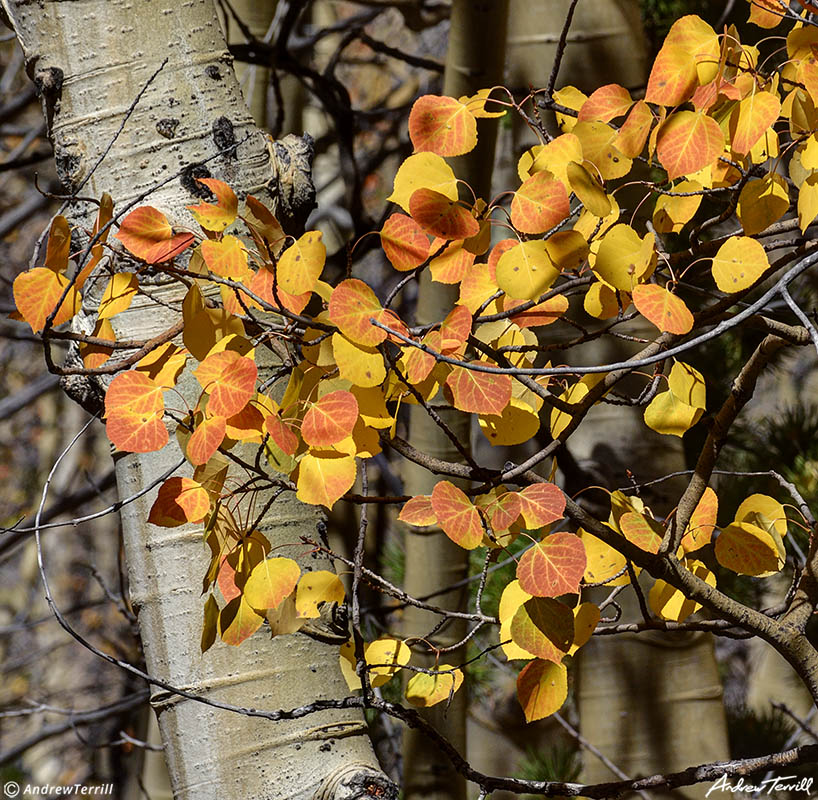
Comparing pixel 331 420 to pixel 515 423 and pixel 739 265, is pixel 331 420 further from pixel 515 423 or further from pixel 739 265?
pixel 739 265

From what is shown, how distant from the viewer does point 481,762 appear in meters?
1.72

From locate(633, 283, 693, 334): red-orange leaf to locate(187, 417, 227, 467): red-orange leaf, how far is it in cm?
20

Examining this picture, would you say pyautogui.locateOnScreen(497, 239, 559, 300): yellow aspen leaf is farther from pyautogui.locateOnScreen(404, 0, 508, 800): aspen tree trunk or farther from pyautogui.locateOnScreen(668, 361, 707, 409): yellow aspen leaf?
pyautogui.locateOnScreen(404, 0, 508, 800): aspen tree trunk

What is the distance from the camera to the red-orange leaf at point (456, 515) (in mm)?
361

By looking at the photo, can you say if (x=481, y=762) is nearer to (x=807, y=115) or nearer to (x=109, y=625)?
(x=807, y=115)

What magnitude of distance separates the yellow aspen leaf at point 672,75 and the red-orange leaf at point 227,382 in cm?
24

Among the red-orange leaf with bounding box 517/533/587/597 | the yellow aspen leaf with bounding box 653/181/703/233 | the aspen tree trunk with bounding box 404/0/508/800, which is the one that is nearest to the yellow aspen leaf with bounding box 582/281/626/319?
the yellow aspen leaf with bounding box 653/181/703/233

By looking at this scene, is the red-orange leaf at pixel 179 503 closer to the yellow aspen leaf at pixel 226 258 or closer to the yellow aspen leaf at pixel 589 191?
the yellow aspen leaf at pixel 226 258

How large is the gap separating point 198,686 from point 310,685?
7 centimetres

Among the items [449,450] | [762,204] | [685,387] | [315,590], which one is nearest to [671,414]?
[685,387]

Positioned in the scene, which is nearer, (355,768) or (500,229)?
(355,768)

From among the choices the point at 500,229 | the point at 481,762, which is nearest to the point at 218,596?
the point at 500,229

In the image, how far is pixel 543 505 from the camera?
0.36m

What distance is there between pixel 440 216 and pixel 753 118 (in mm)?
162
